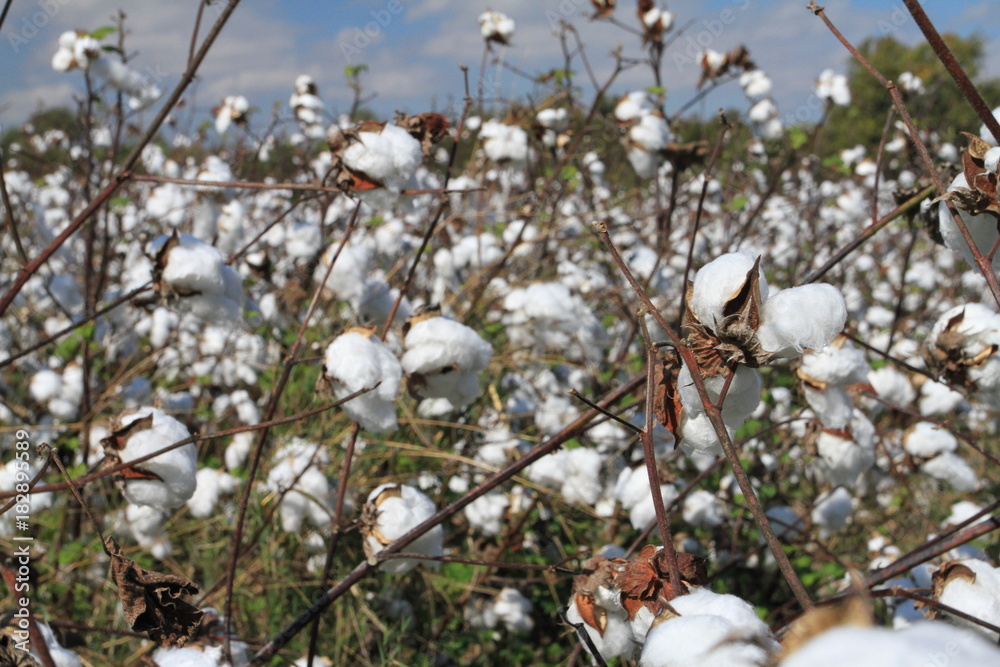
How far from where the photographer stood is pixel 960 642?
1.16ft

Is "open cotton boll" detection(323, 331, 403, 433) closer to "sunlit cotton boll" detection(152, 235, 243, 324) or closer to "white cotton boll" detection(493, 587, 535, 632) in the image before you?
"sunlit cotton boll" detection(152, 235, 243, 324)

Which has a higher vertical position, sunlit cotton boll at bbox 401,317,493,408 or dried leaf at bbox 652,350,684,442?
sunlit cotton boll at bbox 401,317,493,408

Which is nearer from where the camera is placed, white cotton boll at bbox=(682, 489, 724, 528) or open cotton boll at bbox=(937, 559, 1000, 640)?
open cotton boll at bbox=(937, 559, 1000, 640)

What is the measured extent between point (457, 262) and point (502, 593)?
6.30 feet

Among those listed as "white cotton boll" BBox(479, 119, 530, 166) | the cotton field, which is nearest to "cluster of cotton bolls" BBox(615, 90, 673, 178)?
the cotton field

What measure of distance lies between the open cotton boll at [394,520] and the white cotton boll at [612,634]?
37 cm

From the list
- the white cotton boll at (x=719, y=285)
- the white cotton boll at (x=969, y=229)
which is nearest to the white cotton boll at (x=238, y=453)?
the white cotton boll at (x=719, y=285)

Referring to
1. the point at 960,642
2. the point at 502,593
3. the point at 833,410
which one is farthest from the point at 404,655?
the point at 960,642

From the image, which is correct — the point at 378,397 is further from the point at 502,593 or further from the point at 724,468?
the point at 724,468

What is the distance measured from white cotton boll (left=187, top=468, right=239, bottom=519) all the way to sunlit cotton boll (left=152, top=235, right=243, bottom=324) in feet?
3.28

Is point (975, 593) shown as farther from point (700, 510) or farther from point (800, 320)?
point (700, 510)

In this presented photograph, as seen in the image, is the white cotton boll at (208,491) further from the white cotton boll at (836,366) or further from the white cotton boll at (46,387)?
the white cotton boll at (836,366)

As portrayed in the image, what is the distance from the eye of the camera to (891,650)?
1.11ft

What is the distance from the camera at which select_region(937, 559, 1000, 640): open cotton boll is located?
3.58ft
